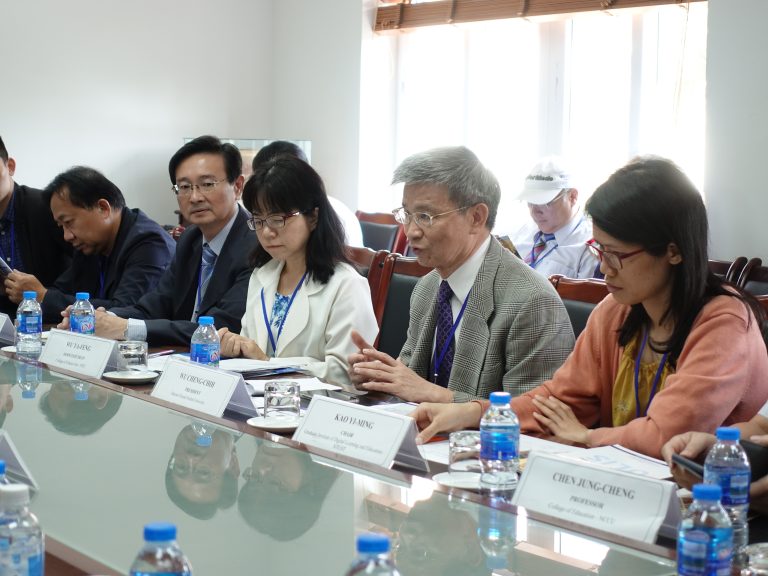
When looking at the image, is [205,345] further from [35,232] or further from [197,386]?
[35,232]

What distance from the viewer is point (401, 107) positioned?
6645mm

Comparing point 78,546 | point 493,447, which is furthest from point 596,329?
point 78,546

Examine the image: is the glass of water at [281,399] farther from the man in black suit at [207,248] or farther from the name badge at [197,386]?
the man in black suit at [207,248]

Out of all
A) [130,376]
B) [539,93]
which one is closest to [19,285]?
[130,376]

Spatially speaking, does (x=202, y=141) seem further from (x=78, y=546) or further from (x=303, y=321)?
(x=78, y=546)

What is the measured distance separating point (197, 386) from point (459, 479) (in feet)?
2.11

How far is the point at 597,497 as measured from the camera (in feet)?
3.78

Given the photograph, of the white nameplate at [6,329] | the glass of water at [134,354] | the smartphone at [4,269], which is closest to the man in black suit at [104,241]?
the smartphone at [4,269]

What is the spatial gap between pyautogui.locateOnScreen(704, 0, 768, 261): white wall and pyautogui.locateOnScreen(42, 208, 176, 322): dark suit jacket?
268cm

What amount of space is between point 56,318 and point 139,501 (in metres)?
2.19

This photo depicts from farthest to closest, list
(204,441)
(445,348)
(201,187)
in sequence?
(201,187) < (445,348) < (204,441)

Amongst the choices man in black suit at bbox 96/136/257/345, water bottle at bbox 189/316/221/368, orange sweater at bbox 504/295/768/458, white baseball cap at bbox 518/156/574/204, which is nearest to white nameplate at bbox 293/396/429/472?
orange sweater at bbox 504/295/768/458

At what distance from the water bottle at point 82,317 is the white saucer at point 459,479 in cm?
155

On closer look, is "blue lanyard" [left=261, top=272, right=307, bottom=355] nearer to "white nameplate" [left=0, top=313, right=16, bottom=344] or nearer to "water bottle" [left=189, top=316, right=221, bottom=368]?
"water bottle" [left=189, top=316, right=221, bottom=368]
